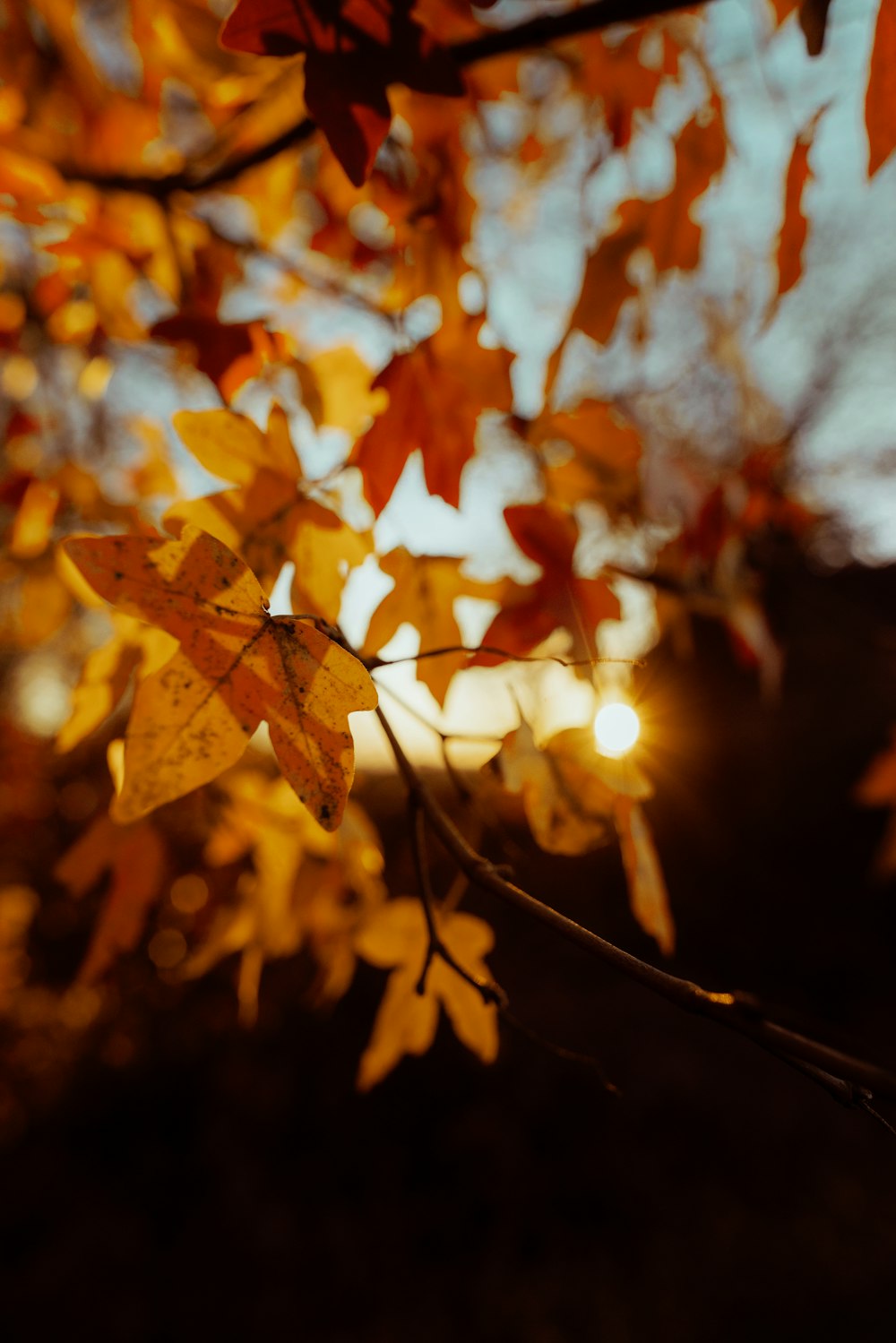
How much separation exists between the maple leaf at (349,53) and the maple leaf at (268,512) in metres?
0.27

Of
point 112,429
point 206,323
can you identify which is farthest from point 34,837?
point 206,323

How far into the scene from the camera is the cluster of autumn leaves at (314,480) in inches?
19.9

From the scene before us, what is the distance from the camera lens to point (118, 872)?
1108 mm

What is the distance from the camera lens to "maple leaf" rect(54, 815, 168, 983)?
1.07 meters

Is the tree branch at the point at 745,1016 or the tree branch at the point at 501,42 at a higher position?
the tree branch at the point at 501,42

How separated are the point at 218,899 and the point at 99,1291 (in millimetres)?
1547

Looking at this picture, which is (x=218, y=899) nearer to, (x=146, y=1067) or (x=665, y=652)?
(x=146, y=1067)

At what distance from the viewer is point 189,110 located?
2877 millimetres

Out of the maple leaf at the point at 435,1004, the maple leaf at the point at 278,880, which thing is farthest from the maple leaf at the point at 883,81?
the maple leaf at the point at 278,880

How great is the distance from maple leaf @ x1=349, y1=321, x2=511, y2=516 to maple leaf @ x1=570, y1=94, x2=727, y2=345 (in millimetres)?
157

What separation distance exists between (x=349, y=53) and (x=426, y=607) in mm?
544

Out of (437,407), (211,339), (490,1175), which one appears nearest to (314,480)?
(437,407)

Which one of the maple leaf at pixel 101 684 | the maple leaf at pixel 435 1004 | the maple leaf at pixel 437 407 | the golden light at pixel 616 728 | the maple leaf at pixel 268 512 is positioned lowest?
the maple leaf at pixel 435 1004

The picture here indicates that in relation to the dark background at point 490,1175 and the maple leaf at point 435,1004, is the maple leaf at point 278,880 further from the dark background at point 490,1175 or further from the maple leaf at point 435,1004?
the dark background at point 490,1175
